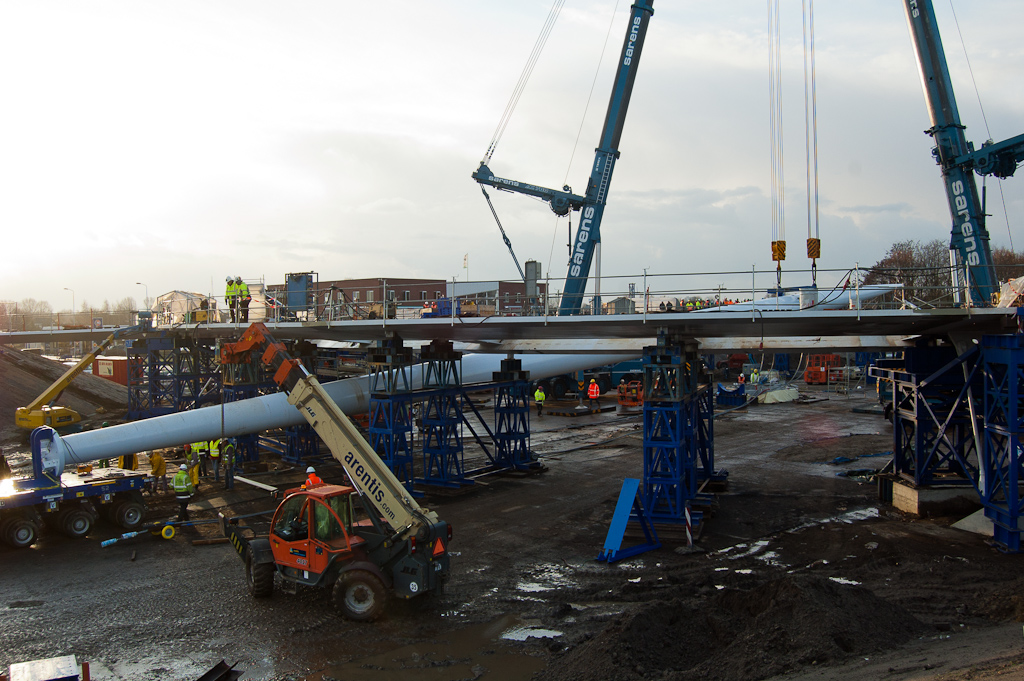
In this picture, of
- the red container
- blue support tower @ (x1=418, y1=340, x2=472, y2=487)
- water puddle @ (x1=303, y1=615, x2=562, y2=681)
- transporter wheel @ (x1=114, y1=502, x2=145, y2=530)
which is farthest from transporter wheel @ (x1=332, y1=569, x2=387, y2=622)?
the red container

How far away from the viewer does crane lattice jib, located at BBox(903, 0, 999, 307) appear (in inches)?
803

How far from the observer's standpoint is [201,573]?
43.4 feet

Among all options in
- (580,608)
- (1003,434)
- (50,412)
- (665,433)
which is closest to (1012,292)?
(1003,434)

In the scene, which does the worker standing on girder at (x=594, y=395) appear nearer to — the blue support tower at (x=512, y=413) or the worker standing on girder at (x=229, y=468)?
the blue support tower at (x=512, y=413)

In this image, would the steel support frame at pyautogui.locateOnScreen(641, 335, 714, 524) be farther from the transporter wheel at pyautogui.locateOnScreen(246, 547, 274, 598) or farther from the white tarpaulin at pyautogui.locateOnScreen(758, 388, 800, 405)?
the white tarpaulin at pyautogui.locateOnScreen(758, 388, 800, 405)

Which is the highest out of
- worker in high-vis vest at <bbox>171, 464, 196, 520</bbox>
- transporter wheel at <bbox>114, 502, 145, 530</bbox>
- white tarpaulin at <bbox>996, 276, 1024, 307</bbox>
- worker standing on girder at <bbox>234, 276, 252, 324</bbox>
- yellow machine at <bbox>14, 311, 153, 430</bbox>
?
worker standing on girder at <bbox>234, 276, 252, 324</bbox>

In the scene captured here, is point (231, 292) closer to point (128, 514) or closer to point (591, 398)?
point (128, 514)

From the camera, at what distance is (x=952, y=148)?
67.7ft

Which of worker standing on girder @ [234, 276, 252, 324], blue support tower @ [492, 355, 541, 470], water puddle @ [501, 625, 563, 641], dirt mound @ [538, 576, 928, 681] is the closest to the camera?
dirt mound @ [538, 576, 928, 681]

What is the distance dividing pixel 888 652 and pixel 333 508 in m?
8.59

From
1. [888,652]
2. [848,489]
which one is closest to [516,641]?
[888,652]

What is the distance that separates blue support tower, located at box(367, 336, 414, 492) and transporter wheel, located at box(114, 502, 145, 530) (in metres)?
6.44

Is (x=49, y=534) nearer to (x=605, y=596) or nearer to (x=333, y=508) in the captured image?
(x=333, y=508)

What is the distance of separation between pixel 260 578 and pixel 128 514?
23.1 feet
